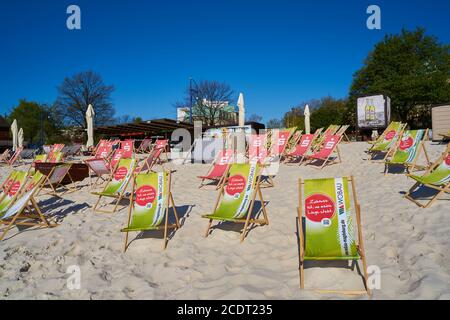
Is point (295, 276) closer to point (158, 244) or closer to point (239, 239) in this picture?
point (239, 239)

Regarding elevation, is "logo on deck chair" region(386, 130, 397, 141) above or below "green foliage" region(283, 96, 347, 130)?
below

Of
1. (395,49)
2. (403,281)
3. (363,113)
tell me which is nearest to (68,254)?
(403,281)

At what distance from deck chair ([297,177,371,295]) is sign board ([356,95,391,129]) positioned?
53.1ft

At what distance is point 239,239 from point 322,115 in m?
36.5

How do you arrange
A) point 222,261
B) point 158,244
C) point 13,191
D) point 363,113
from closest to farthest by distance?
point 222,261
point 158,244
point 13,191
point 363,113

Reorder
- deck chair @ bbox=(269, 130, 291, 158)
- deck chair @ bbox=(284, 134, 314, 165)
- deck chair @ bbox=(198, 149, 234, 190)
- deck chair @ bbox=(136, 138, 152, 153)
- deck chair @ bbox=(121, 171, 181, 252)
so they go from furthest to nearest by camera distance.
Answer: deck chair @ bbox=(136, 138, 152, 153) → deck chair @ bbox=(269, 130, 291, 158) → deck chair @ bbox=(284, 134, 314, 165) → deck chair @ bbox=(198, 149, 234, 190) → deck chair @ bbox=(121, 171, 181, 252)

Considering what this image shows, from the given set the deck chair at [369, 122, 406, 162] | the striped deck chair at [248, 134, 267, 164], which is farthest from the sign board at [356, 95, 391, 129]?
the striped deck chair at [248, 134, 267, 164]

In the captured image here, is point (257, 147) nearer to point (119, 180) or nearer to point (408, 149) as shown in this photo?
point (408, 149)

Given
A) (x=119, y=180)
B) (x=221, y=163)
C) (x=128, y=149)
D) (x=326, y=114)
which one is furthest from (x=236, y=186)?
(x=326, y=114)

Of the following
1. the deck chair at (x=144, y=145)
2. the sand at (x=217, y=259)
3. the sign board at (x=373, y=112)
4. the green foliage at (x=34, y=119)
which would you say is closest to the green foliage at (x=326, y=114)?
the sign board at (x=373, y=112)

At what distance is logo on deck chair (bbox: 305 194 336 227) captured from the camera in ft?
10.2

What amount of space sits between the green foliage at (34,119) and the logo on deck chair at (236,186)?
3721 centimetres

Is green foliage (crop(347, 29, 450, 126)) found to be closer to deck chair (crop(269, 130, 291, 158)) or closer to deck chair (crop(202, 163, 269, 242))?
deck chair (crop(269, 130, 291, 158))
